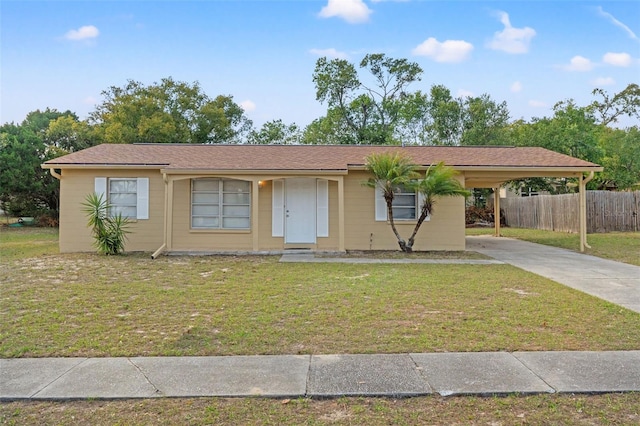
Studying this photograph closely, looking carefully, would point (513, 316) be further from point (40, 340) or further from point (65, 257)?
point (65, 257)

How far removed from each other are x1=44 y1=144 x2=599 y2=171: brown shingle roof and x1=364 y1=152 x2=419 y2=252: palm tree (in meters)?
0.73

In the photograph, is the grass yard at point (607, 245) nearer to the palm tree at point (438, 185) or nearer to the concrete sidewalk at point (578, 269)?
the concrete sidewalk at point (578, 269)

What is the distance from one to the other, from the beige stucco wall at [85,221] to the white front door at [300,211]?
3797 millimetres

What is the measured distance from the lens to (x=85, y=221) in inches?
492

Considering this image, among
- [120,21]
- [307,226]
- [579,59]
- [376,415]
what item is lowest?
[376,415]

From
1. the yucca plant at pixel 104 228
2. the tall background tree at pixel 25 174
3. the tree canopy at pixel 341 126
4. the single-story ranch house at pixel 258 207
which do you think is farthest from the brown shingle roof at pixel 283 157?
the tall background tree at pixel 25 174

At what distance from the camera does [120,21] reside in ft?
36.2

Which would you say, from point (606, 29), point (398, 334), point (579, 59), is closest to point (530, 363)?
point (398, 334)

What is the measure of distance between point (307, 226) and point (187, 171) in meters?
3.83

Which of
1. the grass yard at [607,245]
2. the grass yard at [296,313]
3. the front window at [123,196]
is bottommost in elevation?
the grass yard at [296,313]

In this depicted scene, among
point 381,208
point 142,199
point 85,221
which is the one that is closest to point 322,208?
point 381,208

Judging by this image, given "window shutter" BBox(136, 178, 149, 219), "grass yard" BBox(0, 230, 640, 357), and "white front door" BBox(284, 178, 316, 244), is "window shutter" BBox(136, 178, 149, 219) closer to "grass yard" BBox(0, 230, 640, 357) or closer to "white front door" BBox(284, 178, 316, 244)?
"grass yard" BBox(0, 230, 640, 357)

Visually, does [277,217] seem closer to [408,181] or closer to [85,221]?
[408,181]

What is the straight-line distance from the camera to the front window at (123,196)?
12.6 metres
